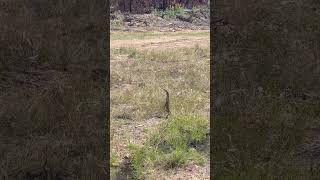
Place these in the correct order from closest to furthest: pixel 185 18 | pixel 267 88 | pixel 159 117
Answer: pixel 267 88 → pixel 159 117 → pixel 185 18

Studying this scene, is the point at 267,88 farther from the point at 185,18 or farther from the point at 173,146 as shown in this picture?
the point at 185,18

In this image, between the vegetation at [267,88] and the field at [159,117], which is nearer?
the vegetation at [267,88]

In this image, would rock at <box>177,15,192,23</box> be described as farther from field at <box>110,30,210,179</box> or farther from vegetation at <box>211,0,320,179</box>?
vegetation at <box>211,0,320,179</box>

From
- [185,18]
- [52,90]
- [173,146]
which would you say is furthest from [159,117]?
[185,18]

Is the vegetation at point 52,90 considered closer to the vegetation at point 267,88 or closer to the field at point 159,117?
the vegetation at point 267,88

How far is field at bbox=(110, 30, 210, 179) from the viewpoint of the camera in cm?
496

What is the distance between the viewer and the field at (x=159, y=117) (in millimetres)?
4961

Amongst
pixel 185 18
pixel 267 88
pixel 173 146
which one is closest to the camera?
pixel 267 88

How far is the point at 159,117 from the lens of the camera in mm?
7047

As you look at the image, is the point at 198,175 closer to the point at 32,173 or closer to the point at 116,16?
the point at 32,173

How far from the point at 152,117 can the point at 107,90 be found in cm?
395

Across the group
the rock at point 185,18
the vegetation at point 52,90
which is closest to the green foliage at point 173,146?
the vegetation at point 52,90

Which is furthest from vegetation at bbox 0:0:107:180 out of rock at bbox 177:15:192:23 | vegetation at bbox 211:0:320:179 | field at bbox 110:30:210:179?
rock at bbox 177:15:192:23

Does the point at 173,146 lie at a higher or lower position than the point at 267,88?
lower
